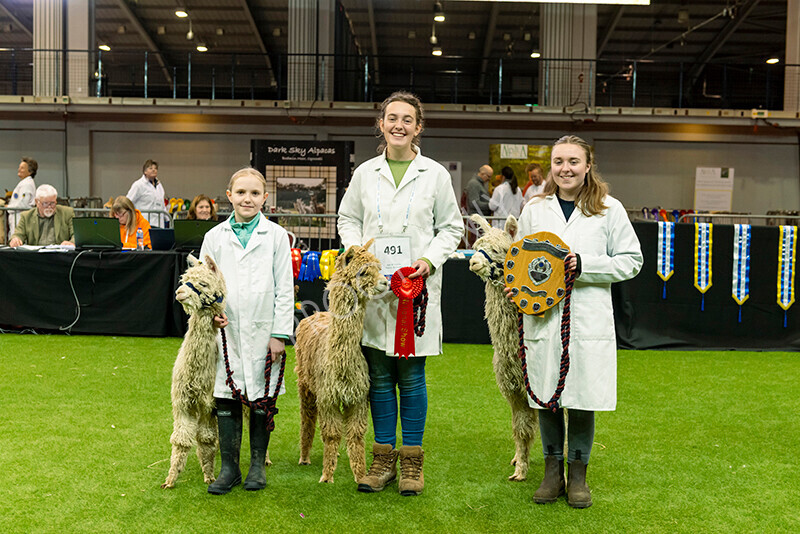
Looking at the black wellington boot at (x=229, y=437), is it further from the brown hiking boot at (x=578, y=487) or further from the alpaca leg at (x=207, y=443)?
the brown hiking boot at (x=578, y=487)

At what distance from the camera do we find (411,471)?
3240mm

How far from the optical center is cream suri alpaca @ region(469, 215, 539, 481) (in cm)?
346

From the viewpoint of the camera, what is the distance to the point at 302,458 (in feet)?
11.9

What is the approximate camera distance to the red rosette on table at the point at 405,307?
3.05 metres

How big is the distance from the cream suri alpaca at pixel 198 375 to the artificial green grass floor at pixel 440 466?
0.18 metres

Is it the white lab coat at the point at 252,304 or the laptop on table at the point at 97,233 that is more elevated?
the laptop on table at the point at 97,233

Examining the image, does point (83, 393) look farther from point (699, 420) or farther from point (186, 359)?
point (699, 420)

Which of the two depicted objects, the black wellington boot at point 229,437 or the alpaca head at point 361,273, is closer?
the alpaca head at point 361,273

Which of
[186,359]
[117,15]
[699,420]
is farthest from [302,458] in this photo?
[117,15]

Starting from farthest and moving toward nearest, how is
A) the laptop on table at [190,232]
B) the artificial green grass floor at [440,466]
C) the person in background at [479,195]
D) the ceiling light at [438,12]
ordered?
1. the ceiling light at [438,12]
2. the person in background at [479,195]
3. the laptop on table at [190,232]
4. the artificial green grass floor at [440,466]

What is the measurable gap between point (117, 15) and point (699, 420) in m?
22.8

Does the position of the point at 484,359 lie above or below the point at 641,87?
below

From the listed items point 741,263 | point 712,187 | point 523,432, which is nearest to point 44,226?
point 523,432

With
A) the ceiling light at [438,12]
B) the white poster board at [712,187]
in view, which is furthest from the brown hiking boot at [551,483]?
the ceiling light at [438,12]
